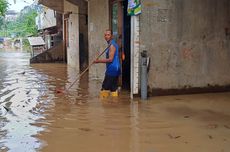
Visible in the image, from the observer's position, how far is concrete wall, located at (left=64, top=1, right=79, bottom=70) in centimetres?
1844

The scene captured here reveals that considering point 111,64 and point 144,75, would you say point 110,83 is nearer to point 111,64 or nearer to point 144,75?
point 111,64

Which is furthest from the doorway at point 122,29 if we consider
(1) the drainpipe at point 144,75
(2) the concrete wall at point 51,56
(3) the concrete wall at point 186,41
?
(2) the concrete wall at point 51,56

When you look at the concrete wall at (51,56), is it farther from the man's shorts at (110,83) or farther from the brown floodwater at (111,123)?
the man's shorts at (110,83)

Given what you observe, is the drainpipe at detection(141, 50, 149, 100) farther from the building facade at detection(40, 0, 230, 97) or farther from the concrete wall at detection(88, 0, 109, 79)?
the concrete wall at detection(88, 0, 109, 79)

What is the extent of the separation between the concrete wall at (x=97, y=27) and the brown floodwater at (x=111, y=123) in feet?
10.9

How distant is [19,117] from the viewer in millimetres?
7691

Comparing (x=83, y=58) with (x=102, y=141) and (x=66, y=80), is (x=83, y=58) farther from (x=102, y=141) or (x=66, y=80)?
(x=102, y=141)

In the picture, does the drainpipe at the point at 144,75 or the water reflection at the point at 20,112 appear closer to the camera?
the water reflection at the point at 20,112

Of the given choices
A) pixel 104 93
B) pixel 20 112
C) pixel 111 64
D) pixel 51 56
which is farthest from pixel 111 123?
pixel 51 56

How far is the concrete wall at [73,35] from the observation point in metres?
18.4

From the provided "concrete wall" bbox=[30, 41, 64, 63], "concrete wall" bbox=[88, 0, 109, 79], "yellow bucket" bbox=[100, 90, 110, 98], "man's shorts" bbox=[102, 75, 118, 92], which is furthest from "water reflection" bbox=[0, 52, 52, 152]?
"concrete wall" bbox=[30, 41, 64, 63]

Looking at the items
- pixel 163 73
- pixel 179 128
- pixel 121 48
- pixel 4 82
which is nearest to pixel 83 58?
pixel 4 82

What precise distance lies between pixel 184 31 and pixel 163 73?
1.16 m

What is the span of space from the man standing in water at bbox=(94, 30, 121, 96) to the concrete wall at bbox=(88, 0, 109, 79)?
4.06m
